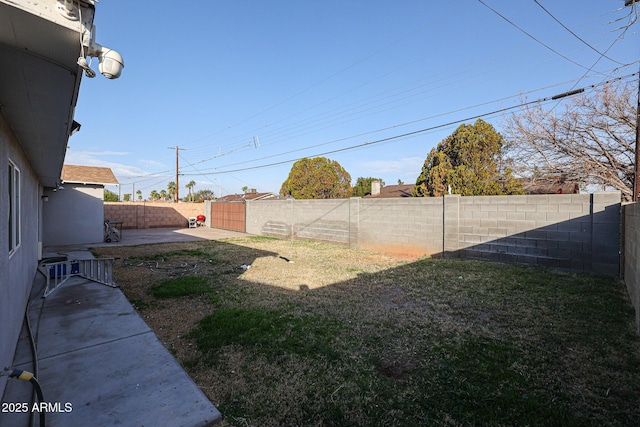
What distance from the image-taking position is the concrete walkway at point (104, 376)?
196 centimetres

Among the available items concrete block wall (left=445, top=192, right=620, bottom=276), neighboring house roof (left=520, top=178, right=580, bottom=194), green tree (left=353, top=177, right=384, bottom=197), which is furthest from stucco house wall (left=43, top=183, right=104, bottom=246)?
green tree (left=353, top=177, right=384, bottom=197)

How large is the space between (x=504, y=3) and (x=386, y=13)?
3428mm

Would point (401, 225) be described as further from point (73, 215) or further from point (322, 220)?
point (73, 215)

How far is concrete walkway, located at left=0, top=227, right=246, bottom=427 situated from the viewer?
196 cm

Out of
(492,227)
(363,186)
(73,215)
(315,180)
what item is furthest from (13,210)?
(363,186)

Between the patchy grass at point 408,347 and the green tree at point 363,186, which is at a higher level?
the green tree at point 363,186

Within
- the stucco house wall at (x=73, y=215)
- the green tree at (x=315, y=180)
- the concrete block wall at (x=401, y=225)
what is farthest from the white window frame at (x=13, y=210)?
the green tree at (x=315, y=180)

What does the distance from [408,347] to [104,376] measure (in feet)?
9.19

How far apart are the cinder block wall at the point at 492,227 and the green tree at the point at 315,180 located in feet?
54.4

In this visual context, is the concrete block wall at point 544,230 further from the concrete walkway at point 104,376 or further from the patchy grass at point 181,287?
the concrete walkway at point 104,376

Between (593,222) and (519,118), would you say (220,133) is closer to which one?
(519,118)

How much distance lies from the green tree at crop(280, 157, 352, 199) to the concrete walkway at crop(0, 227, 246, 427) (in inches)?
985

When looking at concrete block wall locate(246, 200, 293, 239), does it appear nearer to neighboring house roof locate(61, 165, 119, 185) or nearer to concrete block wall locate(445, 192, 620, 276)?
neighboring house roof locate(61, 165, 119, 185)

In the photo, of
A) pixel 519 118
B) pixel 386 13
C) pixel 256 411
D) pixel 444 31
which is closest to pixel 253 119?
pixel 386 13
